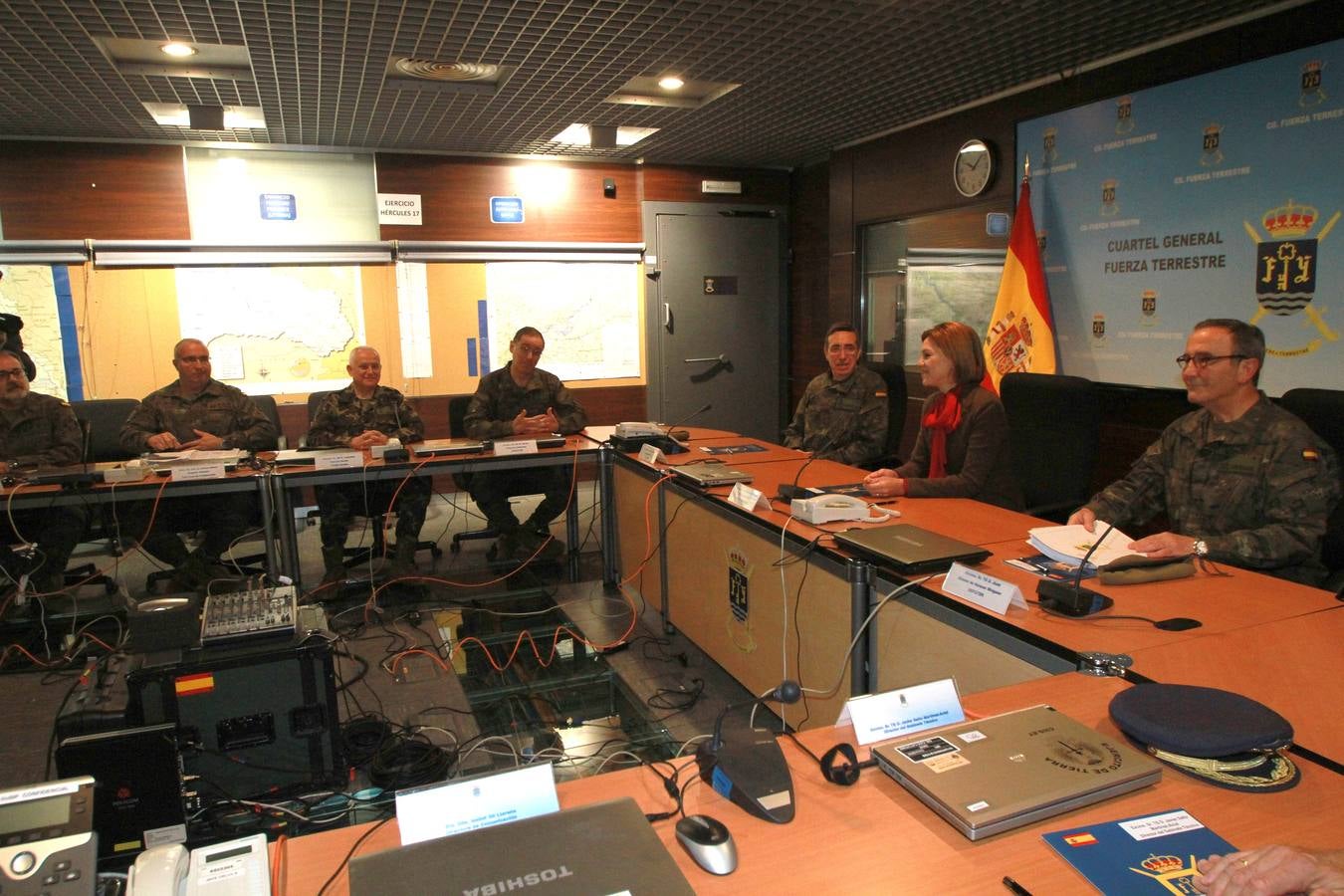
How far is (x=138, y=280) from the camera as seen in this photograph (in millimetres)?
5227

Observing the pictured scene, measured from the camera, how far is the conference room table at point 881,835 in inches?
34.6

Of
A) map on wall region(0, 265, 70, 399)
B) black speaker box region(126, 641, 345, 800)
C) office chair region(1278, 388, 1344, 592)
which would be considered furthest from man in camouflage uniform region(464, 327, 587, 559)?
office chair region(1278, 388, 1344, 592)

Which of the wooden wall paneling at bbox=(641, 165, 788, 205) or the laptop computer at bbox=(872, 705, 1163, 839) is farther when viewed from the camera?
the wooden wall paneling at bbox=(641, 165, 788, 205)

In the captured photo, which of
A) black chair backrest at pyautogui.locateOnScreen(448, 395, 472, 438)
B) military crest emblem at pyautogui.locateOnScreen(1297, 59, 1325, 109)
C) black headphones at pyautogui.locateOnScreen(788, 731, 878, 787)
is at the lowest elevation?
black headphones at pyautogui.locateOnScreen(788, 731, 878, 787)

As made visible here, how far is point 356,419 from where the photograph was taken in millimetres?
4367

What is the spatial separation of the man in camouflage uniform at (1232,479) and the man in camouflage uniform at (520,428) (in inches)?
110

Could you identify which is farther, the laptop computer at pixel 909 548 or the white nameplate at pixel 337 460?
the white nameplate at pixel 337 460

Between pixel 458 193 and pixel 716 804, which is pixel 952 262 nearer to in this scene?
pixel 458 193

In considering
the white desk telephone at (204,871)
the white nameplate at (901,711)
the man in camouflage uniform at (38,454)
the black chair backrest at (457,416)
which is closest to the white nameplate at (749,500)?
the white nameplate at (901,711)

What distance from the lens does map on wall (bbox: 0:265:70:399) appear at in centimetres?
501

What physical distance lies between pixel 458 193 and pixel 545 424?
2250 mm

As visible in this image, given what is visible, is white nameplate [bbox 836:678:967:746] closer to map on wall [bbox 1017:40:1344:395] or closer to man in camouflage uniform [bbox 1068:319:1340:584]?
man in camouflage uniform [bbox 1068:319:1340:584]

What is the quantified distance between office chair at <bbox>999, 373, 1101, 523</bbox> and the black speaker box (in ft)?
7.74

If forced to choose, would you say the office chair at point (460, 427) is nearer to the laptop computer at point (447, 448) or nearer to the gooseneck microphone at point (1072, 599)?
the laptop computer at point (447, 448)
